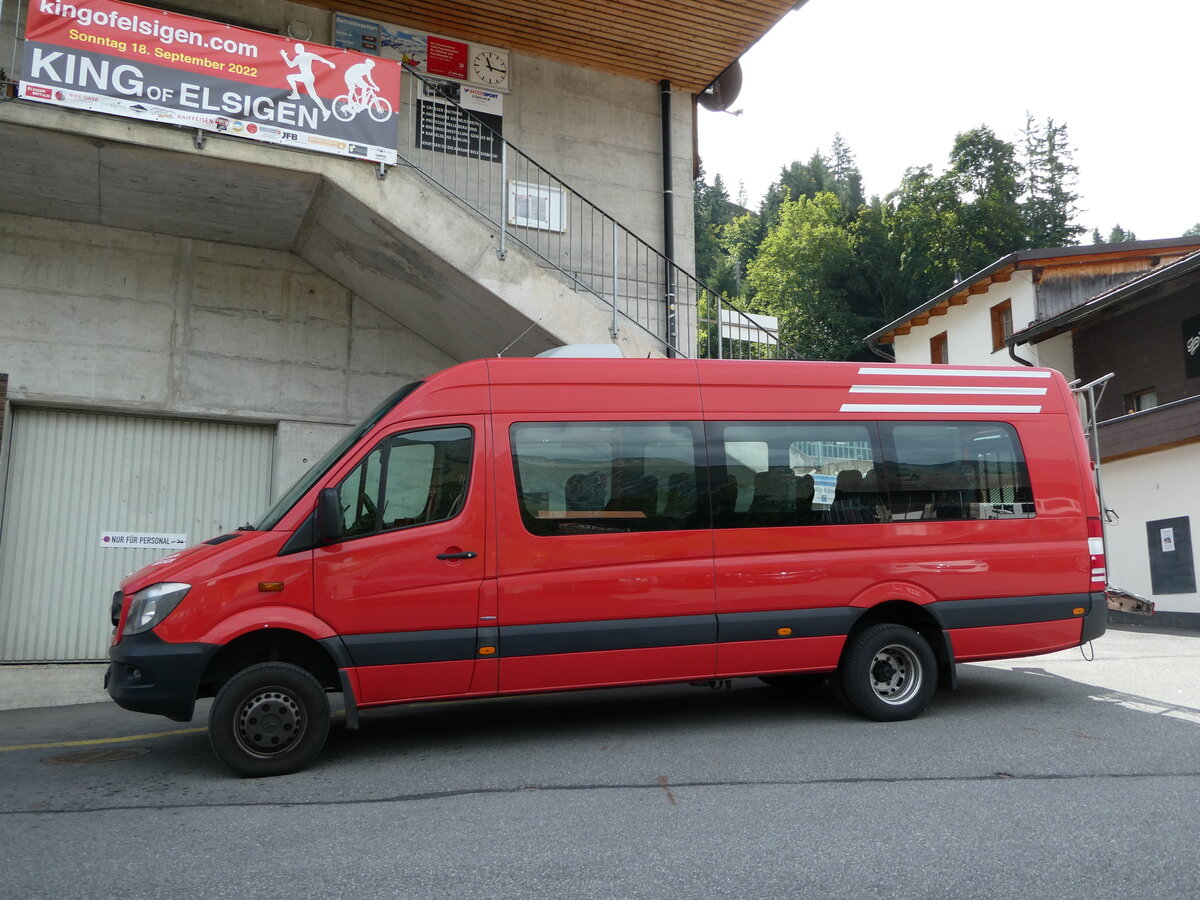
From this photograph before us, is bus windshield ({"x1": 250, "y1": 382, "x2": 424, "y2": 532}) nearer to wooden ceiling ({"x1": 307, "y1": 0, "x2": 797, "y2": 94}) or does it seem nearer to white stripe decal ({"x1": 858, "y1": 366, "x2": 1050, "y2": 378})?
white stripe decal ({"x1": 858, "y1": 366, "x2": 1050, "y2": 378})

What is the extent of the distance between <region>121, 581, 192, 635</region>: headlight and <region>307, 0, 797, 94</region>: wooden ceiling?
796cm

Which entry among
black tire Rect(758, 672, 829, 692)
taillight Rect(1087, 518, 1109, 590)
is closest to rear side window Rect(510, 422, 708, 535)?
black tire Rect(758, 672, 829, 692)

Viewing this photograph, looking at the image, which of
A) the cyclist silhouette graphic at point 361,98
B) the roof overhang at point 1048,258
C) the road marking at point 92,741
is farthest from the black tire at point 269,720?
the roof overhang at point 1048,258

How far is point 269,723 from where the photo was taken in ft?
19.2

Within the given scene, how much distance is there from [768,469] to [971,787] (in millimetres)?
2582

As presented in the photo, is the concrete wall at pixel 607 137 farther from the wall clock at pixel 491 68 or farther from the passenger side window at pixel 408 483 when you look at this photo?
the passenger side window at pixel 408 483

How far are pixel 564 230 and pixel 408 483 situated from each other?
21.8ft

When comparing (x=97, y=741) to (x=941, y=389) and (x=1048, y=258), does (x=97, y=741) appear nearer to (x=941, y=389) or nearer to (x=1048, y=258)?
(x=941, y=389)

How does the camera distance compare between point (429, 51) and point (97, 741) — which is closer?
point (97, 741)

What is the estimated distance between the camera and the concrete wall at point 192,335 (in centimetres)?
1030

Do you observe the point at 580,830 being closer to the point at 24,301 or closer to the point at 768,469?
the point at 768,469

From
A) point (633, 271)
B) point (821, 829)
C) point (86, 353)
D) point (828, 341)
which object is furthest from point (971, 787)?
point (828, 341)

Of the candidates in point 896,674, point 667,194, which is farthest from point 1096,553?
point 667,194

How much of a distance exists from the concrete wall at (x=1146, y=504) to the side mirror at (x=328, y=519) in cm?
1485
